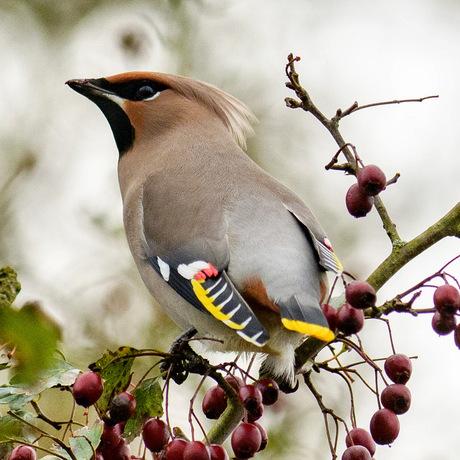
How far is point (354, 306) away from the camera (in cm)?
188

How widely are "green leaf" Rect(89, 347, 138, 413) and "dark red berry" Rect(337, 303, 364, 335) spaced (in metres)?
0.51

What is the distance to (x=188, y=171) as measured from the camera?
9.80 ft

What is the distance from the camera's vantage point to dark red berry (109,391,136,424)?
198 cm

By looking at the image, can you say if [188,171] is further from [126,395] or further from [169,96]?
[126,395]

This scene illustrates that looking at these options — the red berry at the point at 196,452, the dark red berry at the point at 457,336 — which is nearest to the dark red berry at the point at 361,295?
the dark red berry at the point at 457,336

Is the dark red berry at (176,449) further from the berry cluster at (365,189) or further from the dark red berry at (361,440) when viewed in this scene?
the berry cluster at (365,189)

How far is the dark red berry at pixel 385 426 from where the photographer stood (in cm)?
204

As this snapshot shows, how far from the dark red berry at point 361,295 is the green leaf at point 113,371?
546 mm

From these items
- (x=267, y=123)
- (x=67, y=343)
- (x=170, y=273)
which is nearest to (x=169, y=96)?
(x=170, y=273)

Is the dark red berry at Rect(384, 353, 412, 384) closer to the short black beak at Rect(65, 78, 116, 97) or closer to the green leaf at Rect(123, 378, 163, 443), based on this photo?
the green leaf at Rect(123, 378, 163, 443)

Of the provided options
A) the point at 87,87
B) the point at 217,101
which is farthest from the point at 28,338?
the point at 217,101

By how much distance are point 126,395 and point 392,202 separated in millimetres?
4590

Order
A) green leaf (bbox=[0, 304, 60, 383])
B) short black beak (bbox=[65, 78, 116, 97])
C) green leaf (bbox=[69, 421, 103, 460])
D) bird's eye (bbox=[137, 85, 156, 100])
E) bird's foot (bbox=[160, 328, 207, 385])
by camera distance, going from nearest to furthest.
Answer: green leaf (bbox=[0, 304, 60, 383]), green leaf (bbox=[69, 421, 103, 460]), bird's foot (bbox=[160, 328, 207, 385]), short black beak (bbox=[65, 78, 116, 97]), bird's eye (bbox=[137, 85, 156, 100])

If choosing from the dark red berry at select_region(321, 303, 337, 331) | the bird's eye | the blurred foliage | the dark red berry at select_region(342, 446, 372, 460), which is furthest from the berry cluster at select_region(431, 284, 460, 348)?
the bird's eye
